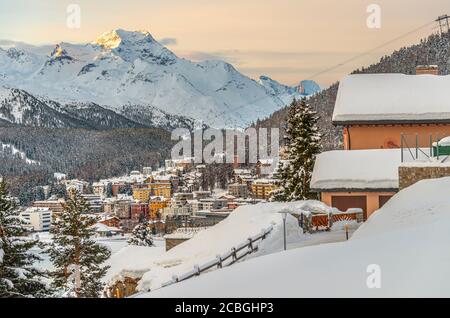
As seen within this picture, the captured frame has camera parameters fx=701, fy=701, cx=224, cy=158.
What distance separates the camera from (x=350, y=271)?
37.8ft

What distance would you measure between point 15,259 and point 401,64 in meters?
116

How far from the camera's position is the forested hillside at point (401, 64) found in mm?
111062

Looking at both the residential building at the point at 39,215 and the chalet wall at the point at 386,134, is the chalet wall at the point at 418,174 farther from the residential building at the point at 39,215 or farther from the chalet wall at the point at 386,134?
the residential building at the point at 39,215

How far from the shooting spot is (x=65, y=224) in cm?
4031

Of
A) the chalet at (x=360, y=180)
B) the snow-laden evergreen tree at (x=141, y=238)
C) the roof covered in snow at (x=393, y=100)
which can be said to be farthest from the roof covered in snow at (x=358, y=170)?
the snow-laden evergreen tree at (x=141, y=238)

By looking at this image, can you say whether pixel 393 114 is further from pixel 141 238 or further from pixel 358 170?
pixel 141 238

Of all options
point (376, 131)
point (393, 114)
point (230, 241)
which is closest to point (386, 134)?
point (376, 131)

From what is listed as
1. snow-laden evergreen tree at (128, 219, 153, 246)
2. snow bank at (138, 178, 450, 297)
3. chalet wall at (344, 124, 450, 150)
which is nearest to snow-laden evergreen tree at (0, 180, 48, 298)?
snow bank at (138, 178, 450, 297)

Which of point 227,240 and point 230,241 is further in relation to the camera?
point 227,240

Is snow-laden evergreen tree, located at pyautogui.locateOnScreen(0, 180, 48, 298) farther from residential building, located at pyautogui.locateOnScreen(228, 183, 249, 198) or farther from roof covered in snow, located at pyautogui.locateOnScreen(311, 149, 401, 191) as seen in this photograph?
residential building, located at pyautogui.locateOnScreen(228, 183, 249, 198)

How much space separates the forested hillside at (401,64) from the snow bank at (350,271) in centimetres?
8533

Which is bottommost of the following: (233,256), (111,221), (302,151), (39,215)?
(111,221)
